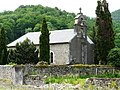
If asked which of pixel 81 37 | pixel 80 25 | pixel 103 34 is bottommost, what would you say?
pixel 103 34

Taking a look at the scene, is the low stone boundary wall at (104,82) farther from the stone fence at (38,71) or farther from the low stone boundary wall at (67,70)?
the low stone boundary wall at (67,70)

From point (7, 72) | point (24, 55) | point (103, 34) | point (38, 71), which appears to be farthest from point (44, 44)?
point (38, 71)

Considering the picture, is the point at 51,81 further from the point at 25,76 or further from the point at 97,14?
the point at 97,14

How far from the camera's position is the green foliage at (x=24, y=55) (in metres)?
49.2

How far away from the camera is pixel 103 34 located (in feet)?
165

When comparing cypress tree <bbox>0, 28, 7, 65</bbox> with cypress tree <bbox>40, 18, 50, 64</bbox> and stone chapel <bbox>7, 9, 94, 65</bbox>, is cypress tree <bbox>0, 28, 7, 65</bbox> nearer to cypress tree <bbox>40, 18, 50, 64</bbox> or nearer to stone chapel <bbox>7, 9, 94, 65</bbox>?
cypress tree <bbox>40, 18, 50, 64</bbox>

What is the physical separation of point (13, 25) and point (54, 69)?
55432mm

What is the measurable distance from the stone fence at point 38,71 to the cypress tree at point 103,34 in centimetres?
839

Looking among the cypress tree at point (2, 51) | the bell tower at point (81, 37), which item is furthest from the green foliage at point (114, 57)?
the cypress tree at point (2, 51)

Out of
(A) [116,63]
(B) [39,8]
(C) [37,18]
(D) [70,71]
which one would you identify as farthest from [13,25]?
(D) [70,71]

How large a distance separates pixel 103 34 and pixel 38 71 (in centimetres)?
1668

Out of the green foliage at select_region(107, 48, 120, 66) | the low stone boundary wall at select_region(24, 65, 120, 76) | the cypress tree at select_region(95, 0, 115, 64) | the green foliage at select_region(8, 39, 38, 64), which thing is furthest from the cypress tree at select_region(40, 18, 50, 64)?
the low stone boundary wall at select_region(24, 65, 120, 76)

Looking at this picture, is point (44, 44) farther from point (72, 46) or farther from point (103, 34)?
point (103, 34)

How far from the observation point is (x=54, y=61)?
5544cm
